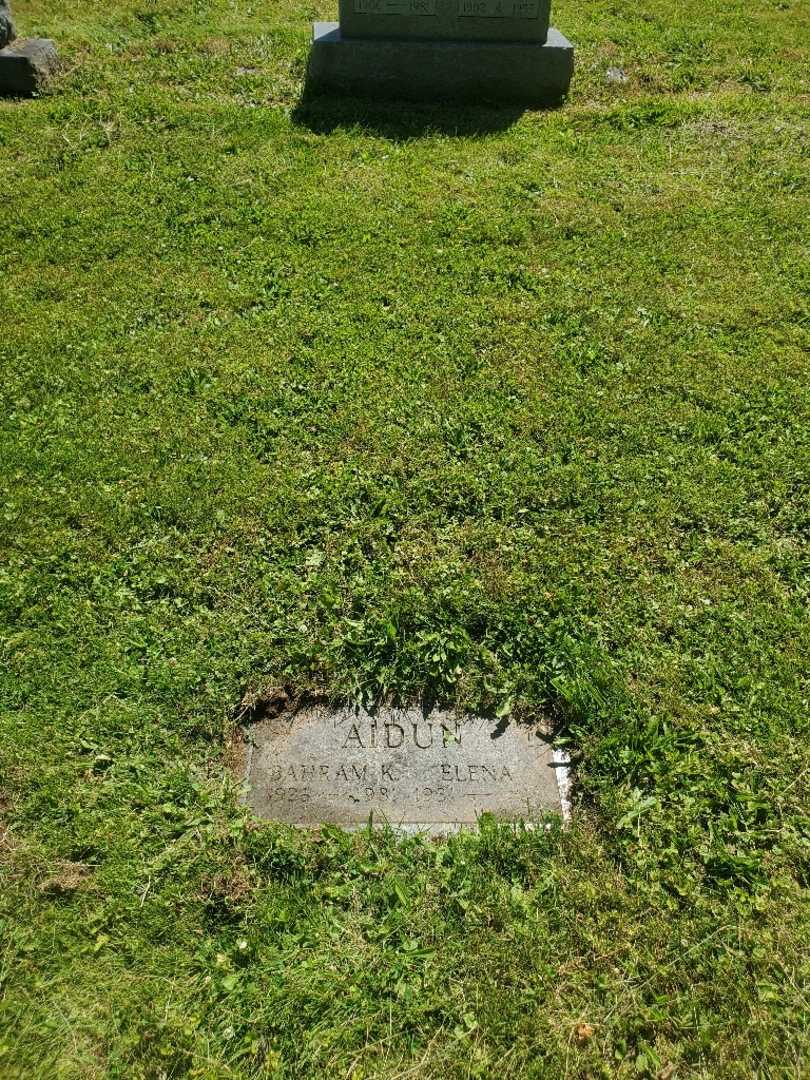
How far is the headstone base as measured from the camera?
7.55m

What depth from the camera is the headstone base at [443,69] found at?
297 inches

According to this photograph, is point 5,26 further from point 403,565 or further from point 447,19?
point 403,565

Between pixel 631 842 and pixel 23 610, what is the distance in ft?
10.4

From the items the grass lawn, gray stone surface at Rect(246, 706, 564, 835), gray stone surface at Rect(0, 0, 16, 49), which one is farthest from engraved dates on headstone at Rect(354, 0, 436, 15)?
gray stone surface at Rect(246, 706, 564, 835)

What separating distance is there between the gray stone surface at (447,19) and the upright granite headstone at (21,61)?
306 centimetres

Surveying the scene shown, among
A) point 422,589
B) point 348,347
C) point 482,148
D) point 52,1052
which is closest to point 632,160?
point 482,148

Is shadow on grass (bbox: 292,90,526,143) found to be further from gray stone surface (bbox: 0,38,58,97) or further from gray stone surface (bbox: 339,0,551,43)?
gray stone surface (bbox: 0,38,58,97)

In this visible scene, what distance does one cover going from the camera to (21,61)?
7.64 metres

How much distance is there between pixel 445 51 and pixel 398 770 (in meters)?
7.12

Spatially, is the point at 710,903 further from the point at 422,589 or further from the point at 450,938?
the point at 422,589

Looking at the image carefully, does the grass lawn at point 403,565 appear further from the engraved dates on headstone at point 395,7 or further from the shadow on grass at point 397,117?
the engraved dates on headstone at point 395,7

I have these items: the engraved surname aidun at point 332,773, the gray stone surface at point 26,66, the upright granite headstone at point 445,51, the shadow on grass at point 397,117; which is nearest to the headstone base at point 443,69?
the upright granite headstone at point 445,51

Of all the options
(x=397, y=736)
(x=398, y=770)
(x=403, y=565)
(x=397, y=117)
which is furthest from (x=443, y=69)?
(x=398, y=770)

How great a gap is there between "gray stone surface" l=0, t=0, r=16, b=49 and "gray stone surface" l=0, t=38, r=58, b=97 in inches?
2.2
